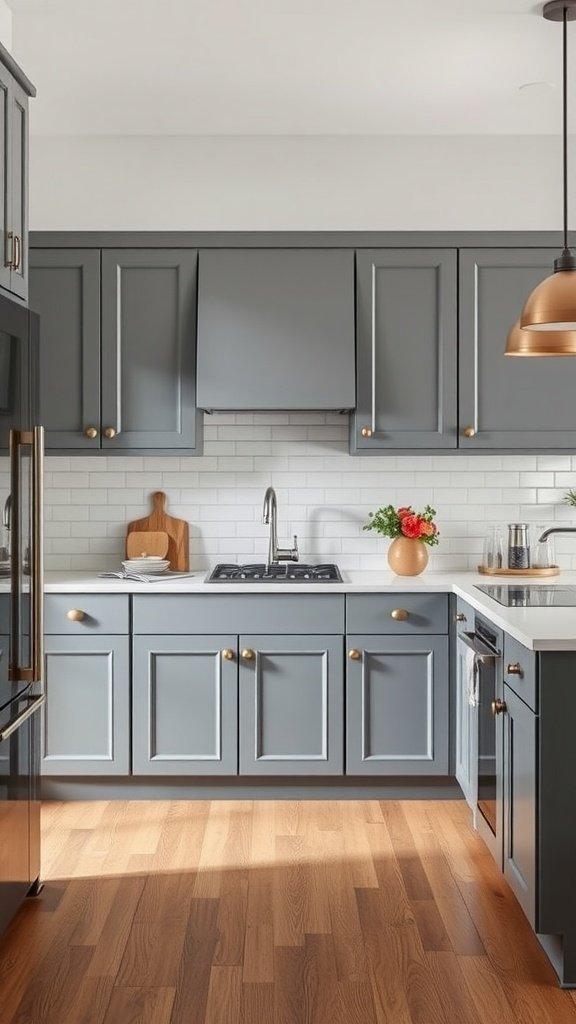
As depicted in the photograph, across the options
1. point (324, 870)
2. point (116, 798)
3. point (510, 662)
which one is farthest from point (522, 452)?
point (116, 798)

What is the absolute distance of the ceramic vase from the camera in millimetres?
4434

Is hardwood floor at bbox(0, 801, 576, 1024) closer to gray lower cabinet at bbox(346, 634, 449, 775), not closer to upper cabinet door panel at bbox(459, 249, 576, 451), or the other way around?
gray lower cabinet at bbox(346, 634, 449, 775)

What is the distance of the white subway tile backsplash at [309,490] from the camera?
4.71 metres

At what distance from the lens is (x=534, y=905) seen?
267 centimetres

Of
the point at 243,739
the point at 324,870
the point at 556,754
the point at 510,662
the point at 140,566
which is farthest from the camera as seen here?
the point at 140,566

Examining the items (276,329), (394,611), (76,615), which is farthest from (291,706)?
(276,329)

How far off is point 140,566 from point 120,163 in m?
1.77

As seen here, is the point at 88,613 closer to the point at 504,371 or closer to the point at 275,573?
the point at 275,573

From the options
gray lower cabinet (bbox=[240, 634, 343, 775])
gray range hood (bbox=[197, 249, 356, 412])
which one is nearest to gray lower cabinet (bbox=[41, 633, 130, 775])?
gray lower cabinet (bbox=[240, 634, 343, 775])

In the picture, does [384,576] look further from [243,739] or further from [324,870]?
[324,870]

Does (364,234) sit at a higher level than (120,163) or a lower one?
lower

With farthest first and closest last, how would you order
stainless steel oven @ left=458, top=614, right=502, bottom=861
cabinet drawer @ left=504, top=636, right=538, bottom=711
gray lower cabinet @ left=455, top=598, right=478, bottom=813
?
gray lower cabinet @ left=455, top=598, right=478, bottom=813 → stainless steel oven @ left=458, top=614, right=502, bottom=861 → cabinet drawer @ left=504, top=636, right=538, bottom=711

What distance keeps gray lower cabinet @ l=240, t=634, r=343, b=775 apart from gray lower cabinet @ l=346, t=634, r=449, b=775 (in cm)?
6

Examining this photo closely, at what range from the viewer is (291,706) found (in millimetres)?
4156
